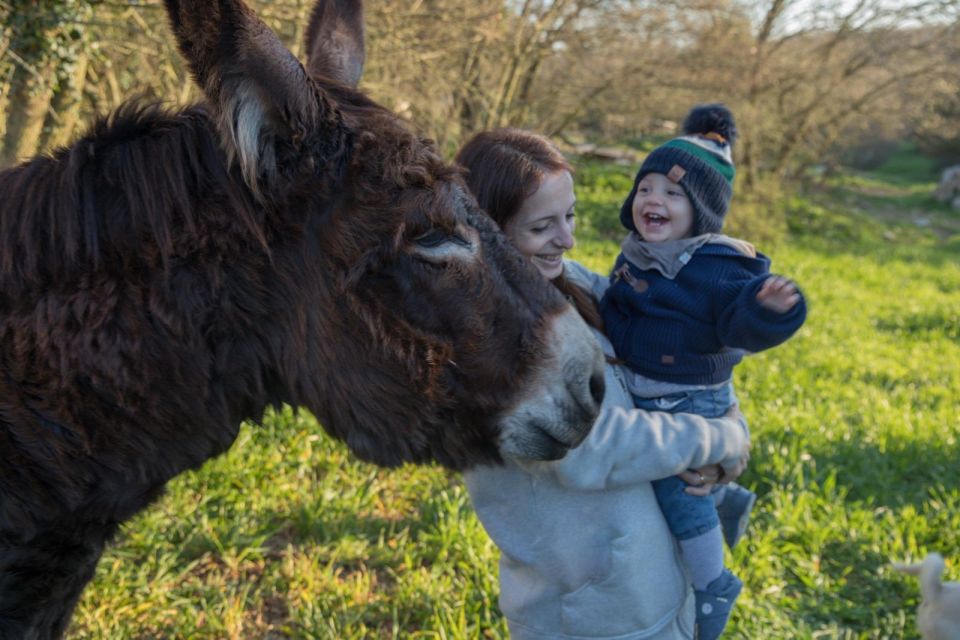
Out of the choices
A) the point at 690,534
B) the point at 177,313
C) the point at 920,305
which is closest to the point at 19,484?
the point at 177,313

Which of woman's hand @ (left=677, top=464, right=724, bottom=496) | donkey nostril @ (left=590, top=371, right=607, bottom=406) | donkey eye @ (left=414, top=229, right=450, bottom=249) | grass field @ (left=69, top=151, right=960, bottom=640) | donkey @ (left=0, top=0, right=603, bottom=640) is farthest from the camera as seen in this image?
grass field @ (left=69, top=151, right=960, bottom=640)

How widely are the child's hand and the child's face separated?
0.47 meters

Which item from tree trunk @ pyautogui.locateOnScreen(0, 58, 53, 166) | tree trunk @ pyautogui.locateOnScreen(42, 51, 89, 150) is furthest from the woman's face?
tree trunk @ pyautogui.locateOnScreen(42, 51, 89, 150)

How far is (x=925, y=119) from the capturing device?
66.9 feet

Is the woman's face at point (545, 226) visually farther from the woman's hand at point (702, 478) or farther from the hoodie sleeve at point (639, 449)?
the woman's hand at point (702, 478)

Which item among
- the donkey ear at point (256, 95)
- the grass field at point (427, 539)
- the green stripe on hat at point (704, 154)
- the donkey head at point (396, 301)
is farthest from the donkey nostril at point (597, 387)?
the grass field at point (427, 539)

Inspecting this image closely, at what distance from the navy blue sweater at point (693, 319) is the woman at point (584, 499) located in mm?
138

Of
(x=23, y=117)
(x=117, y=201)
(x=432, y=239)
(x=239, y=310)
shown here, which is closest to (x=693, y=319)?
(x=432, y=239)

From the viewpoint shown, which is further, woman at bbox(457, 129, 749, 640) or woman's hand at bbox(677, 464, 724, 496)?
woman's hand at bbox(677, 464, 724, 496)

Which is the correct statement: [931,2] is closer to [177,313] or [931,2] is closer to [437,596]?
[437,596]

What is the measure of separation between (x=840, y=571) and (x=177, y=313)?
390 cm

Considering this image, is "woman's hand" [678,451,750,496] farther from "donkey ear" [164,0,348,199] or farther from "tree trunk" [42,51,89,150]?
"tree trunk" [42,51,89,150]

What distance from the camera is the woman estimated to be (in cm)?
203

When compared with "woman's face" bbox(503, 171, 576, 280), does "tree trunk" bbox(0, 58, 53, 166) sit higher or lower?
lower
